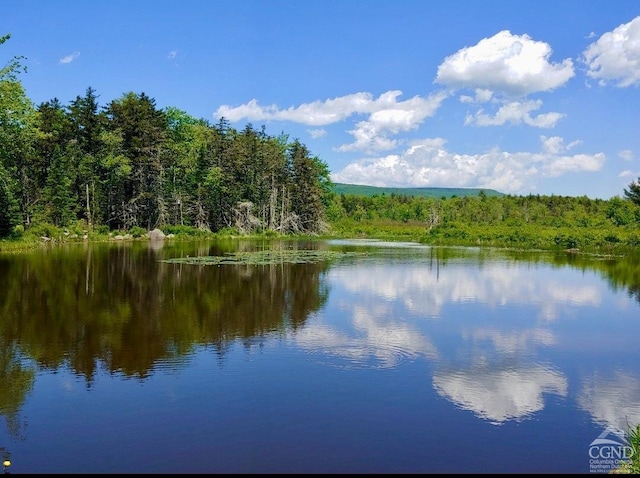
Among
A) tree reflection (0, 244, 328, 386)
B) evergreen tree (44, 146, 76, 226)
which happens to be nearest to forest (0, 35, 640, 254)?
evergreen tree (44, 146, 76, 226)

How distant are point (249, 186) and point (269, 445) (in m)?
62.5

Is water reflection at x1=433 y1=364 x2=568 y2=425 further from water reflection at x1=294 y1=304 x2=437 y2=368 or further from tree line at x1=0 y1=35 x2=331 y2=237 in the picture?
tree line at x1=0 y1=35 x2=331 y2=237

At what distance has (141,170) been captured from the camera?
58.2 meters

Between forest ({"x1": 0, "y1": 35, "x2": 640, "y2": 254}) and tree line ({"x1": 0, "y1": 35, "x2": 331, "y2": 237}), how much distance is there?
131 millimetres

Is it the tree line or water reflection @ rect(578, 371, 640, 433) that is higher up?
the tree line

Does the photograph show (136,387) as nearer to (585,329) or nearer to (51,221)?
(585,329)

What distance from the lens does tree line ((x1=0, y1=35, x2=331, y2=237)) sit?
44125 mm

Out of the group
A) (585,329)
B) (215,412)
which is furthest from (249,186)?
(215,412)

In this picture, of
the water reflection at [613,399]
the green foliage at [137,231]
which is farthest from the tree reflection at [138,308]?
the green foliage at [137,231]

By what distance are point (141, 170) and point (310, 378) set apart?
52736mm

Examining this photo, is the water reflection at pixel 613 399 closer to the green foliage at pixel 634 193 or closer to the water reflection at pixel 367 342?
the water reflection at pixel 367 342

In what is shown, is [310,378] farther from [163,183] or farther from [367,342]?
[163,183]

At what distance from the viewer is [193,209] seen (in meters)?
64.0

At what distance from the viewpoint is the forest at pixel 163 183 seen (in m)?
44.9
